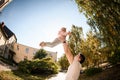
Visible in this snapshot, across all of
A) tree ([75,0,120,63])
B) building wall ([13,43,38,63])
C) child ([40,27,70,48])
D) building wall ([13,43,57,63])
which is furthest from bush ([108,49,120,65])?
building wall ([13,43,38,63])

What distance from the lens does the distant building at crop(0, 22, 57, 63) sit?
38.3 meters

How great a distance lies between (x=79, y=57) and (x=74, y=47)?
22695 mm

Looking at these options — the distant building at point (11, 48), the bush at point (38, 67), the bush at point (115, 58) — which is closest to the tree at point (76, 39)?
the bush at point (38, 67)

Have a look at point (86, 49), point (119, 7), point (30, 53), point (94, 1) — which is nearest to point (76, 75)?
point (119, 7)

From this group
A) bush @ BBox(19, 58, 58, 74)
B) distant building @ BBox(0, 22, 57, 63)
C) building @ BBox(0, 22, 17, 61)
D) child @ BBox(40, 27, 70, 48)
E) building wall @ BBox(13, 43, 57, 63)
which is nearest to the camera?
child @ BBox(40, 27, 70, 48)

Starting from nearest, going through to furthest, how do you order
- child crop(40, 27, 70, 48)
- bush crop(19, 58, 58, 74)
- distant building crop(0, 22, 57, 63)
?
child crop(40, 27, 70, 48)
bush crop(19, 58, 58, 74)
distant building crop(0, 22, 57, 63)

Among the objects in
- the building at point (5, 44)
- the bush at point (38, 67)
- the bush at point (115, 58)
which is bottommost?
the bush at point (38, 67)

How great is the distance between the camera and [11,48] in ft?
148

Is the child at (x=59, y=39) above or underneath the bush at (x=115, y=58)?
above

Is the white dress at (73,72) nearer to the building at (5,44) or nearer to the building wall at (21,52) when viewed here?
the building at (5,44)

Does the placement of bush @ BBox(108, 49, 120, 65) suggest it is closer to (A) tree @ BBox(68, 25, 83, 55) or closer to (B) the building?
(A) tree @ BBox(68, 25, 83, 55)

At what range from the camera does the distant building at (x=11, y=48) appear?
38.3 m

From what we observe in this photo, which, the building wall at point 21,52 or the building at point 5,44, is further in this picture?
the building wall at point 21,52

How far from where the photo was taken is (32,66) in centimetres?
2548
